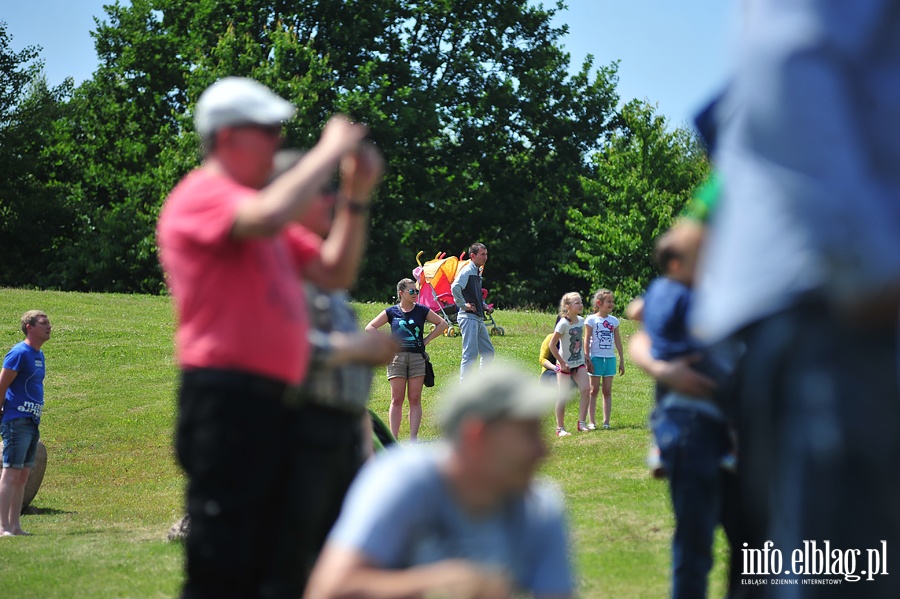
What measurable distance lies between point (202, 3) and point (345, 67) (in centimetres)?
618

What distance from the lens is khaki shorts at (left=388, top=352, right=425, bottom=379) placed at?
1411 centimetres

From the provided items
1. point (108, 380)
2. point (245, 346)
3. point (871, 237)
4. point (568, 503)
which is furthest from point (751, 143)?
point (108, 380)

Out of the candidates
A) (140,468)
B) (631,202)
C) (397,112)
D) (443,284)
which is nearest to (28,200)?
(397,112)

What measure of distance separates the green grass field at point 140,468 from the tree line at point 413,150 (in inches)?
669

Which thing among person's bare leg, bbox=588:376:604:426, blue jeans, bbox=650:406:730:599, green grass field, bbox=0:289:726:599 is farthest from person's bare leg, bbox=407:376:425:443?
blue jeans, bbox=650:406:730:599

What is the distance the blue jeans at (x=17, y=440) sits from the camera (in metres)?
10.6

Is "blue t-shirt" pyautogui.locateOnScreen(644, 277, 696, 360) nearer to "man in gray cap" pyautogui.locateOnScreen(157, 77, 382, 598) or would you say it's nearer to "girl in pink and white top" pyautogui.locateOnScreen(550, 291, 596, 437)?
"man in gray cap" pyautogui.locateOnScreen(157, 77, 382, 598)

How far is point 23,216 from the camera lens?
48.3 metres

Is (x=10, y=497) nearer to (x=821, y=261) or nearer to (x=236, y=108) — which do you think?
Answer: (x=236, y=108)

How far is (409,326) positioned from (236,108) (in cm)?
1053

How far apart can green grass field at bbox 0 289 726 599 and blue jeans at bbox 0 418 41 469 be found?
0.71 metres

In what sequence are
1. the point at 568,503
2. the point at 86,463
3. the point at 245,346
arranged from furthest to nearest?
the point at 86,463
the point at 568,503
the point at 245,346

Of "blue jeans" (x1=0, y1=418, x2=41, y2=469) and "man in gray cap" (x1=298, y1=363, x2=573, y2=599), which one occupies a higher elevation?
"blue jeans" (x1=0, y1=418, x2=41, y2=469)

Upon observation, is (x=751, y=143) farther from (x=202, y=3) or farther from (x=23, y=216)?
(x=23, y=216)
